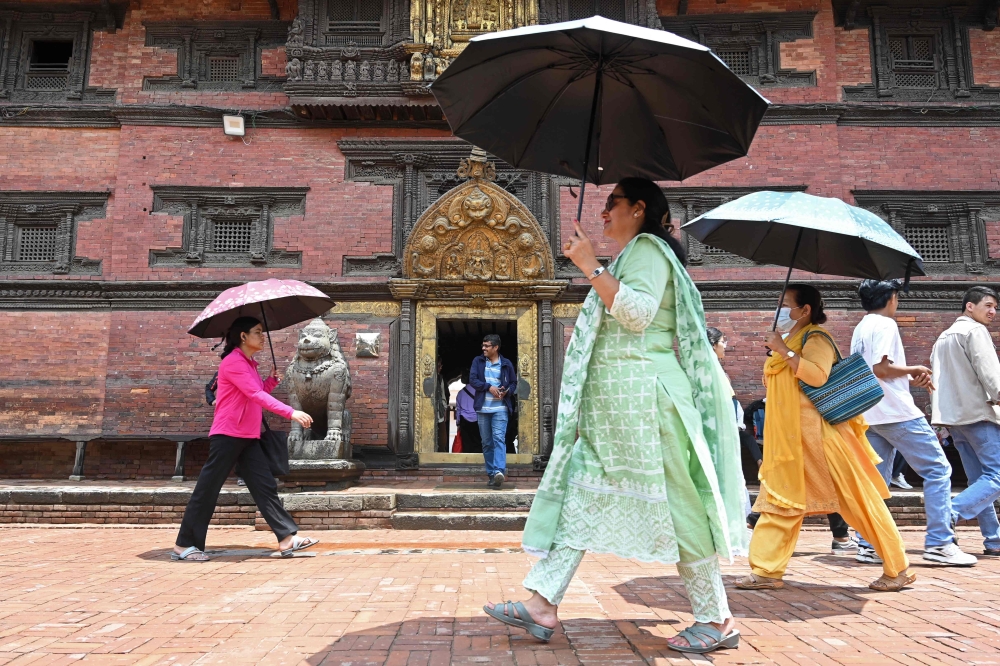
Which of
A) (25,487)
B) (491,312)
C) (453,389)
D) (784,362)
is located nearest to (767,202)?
(784,362)

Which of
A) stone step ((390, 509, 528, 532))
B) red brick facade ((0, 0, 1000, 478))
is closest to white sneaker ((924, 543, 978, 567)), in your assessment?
stone step ((390, 509, 528, 532))

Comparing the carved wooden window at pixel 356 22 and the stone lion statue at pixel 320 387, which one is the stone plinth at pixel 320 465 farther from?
the carved wooden window at pixel 356 22

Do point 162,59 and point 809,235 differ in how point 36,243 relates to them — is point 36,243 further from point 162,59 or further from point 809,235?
point 809,235

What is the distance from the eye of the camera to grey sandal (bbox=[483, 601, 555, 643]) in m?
3.15

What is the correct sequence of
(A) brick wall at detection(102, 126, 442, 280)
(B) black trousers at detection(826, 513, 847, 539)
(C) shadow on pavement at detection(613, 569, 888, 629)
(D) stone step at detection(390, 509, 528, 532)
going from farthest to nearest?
(A) brick wall at detection(102, 126, 442, 280) → (D) stone step at detection(390, 509, 528, 532) → (B) black trousers at detection(826, 513, 847, 539) → (C) shadow on pavement at detection(613, 569, 888, 629)

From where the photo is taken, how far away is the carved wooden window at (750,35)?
12602 millimetres

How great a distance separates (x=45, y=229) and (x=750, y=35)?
12171 millimetres

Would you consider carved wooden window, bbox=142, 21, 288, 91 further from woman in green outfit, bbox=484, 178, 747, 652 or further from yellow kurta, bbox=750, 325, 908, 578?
woman in green outfit, bbox=484, 178, 747, 652

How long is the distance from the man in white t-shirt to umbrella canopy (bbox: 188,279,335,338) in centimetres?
457

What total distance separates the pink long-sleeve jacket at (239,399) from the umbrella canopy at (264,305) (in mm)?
429

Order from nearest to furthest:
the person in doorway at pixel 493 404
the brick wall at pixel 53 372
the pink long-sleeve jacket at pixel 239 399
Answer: the pink long-sleeve jacket at pixel 239 399 < the person in doorway at pixel 493 404 < the brick wall at pixel 53 372

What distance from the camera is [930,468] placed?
5.48 metres

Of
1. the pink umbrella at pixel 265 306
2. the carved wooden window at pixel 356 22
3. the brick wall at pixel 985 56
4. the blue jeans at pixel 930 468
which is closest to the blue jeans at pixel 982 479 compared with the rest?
the blue jeans at pixel 930 468

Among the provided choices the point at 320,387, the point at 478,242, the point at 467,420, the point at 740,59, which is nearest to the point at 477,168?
the point at 478,242
